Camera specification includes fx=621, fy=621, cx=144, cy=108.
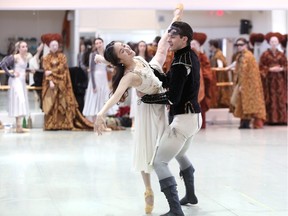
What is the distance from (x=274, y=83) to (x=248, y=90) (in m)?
0.75

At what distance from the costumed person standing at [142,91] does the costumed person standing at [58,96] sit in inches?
227

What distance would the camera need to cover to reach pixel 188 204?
4.51 metres

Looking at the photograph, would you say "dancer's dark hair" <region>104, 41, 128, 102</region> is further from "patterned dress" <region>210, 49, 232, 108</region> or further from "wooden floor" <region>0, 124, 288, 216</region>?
"patterned dress" <region>210, 49, 232, 108</region>

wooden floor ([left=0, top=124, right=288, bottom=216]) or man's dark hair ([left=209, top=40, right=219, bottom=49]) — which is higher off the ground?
man's dark hair ([left=209, top=40, right=219, bottom=49])

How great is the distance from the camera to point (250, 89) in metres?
10.1

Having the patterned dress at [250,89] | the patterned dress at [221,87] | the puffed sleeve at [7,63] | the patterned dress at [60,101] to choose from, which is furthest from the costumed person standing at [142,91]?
the patterned dress at [221,87]

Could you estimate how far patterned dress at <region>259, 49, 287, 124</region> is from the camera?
10.6 meters

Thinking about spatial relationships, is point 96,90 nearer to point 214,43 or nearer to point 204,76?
point 204,76

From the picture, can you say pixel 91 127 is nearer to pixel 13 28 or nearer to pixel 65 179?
pixel 13 28

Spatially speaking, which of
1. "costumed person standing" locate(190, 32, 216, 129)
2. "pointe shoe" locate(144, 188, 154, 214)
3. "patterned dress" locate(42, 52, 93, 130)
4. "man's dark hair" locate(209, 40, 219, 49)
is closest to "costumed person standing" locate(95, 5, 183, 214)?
"pointe shoe" locate(144, 188, 154, 214)

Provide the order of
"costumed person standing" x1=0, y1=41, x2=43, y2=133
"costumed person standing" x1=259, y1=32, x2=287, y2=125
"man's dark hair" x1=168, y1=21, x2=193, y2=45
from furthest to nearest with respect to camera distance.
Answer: "costumed person standing" x1=259, y1=32, x2=287, y2=125
"costumed person standing" x1=0, y1=41, x2=43, y2=133
"man's dark hair" x1=168, y1=21, x2=193, y2=45

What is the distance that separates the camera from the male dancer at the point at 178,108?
3906mm

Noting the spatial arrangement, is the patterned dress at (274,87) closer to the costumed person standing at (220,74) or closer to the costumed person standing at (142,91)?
the costumed person standing at (220,74)

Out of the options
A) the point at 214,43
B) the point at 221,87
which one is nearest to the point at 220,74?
the point at 221,87
